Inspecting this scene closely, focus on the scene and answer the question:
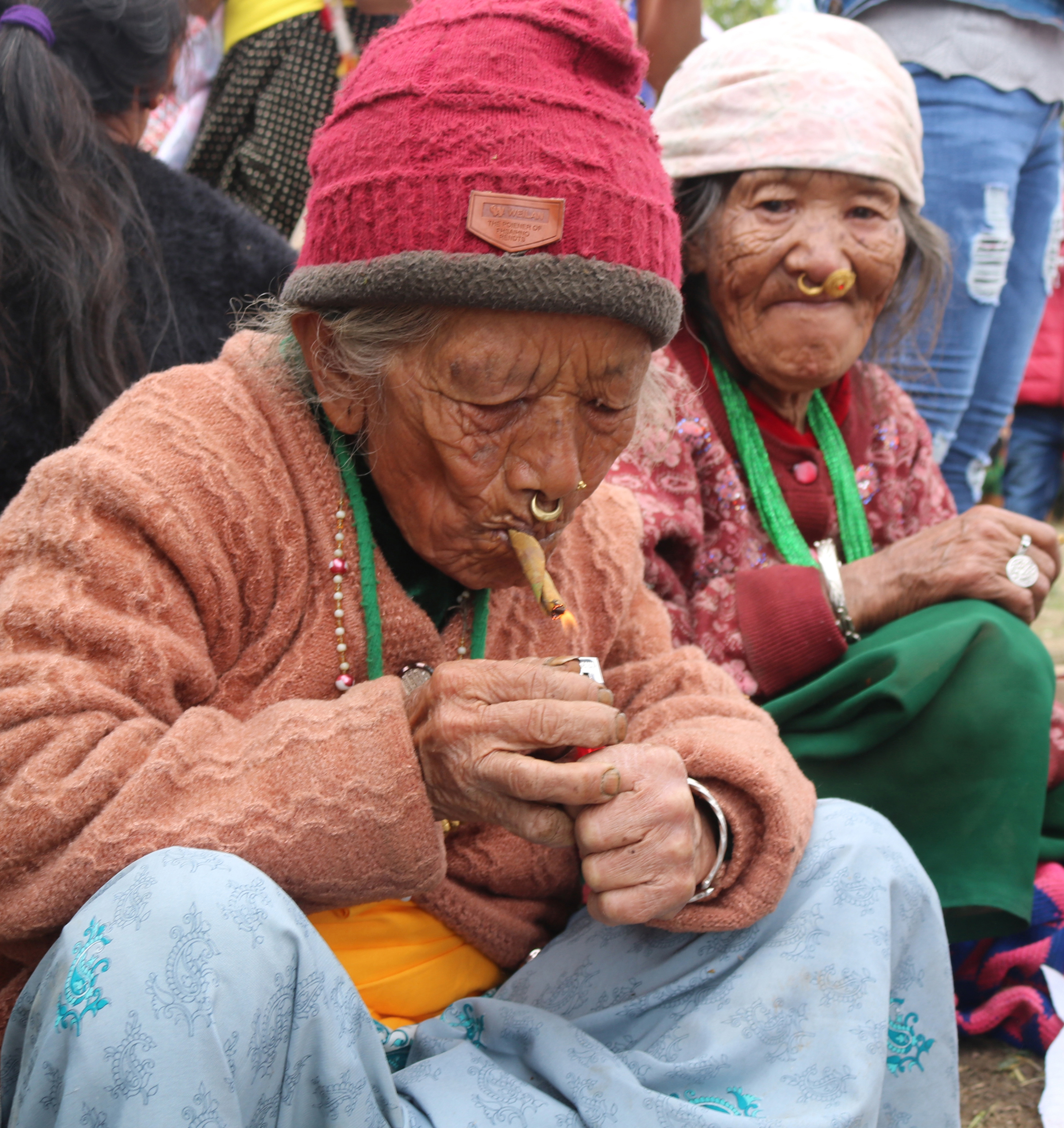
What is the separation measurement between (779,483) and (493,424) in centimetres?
131

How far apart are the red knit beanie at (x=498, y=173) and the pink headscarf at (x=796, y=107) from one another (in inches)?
42.0

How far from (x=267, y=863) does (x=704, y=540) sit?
1.53m

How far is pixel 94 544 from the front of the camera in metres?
1.55

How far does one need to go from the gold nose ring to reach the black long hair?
3.30 feet

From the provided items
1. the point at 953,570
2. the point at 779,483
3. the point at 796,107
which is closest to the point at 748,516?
the point at 779,483

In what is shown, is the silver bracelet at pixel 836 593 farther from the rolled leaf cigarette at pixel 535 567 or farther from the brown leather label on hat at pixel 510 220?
the brown leather label on hat at pixel 510 220

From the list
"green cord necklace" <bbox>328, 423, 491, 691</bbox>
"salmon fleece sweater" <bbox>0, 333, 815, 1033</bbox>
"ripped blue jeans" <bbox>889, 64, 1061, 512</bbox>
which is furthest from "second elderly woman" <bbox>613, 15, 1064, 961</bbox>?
"green cord necklace" <bbox>328, 423, 491, 691</bbox>

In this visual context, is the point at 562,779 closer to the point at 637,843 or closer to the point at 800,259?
the point at 637,843

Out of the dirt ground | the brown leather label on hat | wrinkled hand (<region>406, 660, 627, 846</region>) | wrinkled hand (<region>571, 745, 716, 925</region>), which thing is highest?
the brown leather label on hat

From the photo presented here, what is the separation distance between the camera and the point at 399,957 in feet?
5.94

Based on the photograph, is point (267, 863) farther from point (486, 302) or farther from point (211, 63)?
point (211, 63)

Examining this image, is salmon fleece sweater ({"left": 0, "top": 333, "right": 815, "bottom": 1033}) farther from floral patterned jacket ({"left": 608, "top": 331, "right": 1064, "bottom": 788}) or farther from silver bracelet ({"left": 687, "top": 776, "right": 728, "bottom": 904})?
floral patterned jacket ({"left": 608, "top": 331, "right": 1064, "bottom": 788})

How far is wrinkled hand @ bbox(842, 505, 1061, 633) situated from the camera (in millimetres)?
2637

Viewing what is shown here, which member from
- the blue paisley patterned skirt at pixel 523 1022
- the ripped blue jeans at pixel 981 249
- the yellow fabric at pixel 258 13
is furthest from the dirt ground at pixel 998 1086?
the yellow fabric at pixel 258 13
